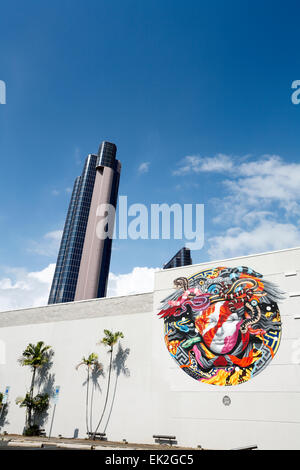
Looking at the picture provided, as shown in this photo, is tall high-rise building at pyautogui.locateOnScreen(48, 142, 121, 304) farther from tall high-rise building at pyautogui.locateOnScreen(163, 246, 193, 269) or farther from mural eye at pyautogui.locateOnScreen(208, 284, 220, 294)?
mural eye at pyautogui.locateOnScreen(208, 284, 220, 294)

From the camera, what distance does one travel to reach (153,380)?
24.2 metres

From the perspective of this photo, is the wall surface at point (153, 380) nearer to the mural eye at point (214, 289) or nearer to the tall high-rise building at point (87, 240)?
the mural eye at point (214, 289)

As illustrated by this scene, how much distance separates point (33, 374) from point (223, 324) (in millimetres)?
19356

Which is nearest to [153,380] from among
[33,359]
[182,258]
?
[33,359]

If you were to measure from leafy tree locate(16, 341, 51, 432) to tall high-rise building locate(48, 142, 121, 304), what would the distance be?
225 ft

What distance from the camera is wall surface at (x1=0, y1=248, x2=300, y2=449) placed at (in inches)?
799

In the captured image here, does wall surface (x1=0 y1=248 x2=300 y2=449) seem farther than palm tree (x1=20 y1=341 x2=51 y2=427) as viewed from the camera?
No

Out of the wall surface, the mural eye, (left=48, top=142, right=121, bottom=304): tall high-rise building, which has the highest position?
(left=48, top=142, right=121, bottom=304): tall high-rise building

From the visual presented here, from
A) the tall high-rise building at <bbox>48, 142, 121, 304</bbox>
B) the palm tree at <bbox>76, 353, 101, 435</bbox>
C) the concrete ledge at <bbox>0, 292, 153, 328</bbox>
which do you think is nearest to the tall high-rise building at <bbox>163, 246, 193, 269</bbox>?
the tall high-rise building at <bbox>48, 142, 121, 304</bbox>

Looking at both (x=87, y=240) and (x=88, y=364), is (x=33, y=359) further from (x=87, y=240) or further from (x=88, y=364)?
(x=87, y=240)

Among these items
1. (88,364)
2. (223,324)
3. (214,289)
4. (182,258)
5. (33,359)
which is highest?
(182,258)

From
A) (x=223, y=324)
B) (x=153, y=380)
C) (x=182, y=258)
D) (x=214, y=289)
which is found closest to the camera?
(x=223, y=324)

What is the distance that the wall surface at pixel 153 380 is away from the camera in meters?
20.3
